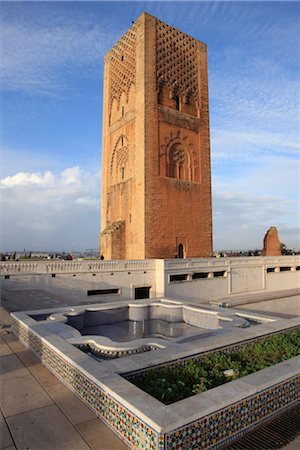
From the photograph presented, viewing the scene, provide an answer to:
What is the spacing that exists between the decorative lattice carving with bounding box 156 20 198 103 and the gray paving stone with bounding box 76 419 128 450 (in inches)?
800

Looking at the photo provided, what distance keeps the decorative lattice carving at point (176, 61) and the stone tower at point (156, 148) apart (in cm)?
6

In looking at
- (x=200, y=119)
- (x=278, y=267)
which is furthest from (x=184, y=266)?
(x=200, y=119)

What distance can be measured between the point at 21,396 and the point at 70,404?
71cm

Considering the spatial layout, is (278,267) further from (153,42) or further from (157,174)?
(153,42)

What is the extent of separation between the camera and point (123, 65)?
22172 mm

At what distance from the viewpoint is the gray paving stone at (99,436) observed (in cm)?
301

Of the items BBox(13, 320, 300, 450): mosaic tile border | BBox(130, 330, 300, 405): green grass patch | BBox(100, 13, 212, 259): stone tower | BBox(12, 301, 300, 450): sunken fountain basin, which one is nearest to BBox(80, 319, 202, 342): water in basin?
BBox(130, 330, 300, 405): green grass patch

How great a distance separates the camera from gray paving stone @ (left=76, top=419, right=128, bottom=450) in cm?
301

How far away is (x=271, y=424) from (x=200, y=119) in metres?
21.4

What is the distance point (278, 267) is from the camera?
72.2 ft

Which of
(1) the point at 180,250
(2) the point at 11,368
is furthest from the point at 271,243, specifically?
(2) the point at 11,368

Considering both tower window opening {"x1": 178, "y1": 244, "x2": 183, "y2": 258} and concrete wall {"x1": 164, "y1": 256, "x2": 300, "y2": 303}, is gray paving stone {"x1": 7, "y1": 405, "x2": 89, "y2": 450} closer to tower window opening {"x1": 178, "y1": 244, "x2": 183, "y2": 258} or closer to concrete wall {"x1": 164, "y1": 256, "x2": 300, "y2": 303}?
concrete wall {"x1": 164, "y1": 256, "x2": 300, "y2": 303}

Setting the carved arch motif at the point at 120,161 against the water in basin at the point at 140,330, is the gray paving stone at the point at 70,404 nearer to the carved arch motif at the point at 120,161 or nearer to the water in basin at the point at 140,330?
the water in basin at the point at 140,330

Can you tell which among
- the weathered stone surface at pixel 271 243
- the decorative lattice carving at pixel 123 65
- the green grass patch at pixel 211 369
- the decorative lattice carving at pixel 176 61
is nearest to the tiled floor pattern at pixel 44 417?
the green grass patch at pixel 211 369
